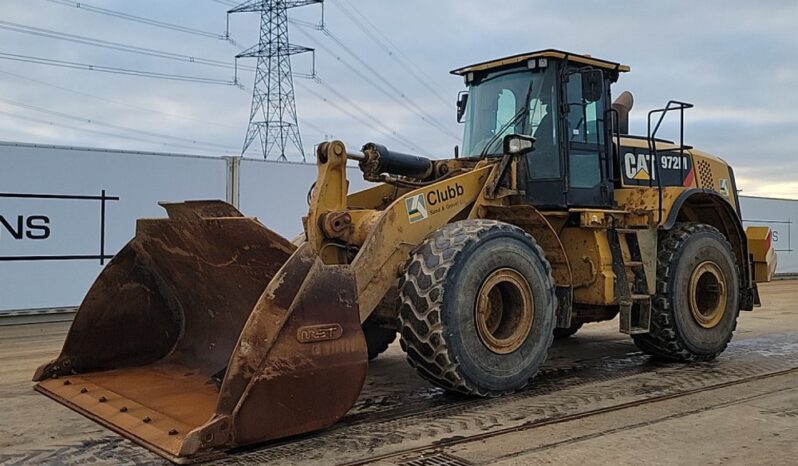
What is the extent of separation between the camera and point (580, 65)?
683 centimetres

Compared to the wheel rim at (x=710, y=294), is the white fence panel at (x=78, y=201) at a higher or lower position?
higher

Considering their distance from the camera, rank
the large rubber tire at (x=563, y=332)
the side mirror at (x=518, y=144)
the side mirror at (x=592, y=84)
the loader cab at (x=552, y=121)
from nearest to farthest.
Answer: the side mirror at (x=518, y=144), the side mirror at (x=592, y=84), the loader cab at (x=552, y=121), the large rubber tire at (x=563, y=332)

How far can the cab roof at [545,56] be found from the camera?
6551 mm

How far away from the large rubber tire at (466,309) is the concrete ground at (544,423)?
22 cm

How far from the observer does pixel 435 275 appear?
496cm

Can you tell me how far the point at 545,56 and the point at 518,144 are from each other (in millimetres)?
1051

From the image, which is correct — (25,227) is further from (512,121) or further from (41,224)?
(512,121)

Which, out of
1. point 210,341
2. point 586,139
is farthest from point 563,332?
point 210,341

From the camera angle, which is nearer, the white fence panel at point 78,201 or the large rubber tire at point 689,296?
the large rubber tire at point 689,296

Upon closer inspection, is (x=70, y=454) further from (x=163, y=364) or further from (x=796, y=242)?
(x=796, y=242)

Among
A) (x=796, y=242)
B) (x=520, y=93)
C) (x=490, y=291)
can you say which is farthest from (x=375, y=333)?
(x=796, y=242)

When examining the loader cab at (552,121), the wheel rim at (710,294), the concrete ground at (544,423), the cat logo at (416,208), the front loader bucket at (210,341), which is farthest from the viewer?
the wheel rim at (710,294)

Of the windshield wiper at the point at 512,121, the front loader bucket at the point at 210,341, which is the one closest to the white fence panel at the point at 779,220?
the windshield wiper at the point at 512,121

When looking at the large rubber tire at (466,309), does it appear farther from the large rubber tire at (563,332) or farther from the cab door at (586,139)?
the large rubber tire at (563,332)
